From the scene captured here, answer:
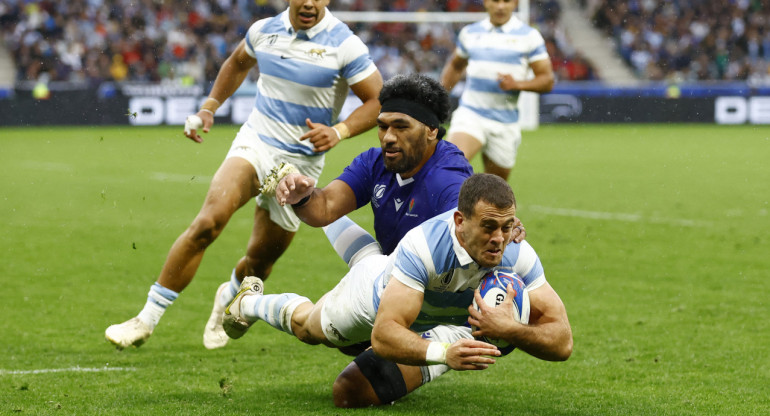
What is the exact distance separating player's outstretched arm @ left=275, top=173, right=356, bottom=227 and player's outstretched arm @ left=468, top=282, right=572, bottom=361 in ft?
4.32

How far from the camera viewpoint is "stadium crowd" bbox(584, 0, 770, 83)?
30.7 metres

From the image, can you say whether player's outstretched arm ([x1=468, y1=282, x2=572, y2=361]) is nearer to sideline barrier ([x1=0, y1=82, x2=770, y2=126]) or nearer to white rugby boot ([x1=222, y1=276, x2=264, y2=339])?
white rugby boot ([x1=222, y1=276, x2=264, y2=339])

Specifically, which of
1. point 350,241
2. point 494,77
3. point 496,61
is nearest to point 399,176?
point 350,241

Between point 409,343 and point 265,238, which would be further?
point 265,238

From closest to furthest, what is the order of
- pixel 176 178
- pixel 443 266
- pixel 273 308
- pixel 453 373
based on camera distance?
pixel 443 266 → pixel 273 308 → pixel 453 373 → pixel 176 178

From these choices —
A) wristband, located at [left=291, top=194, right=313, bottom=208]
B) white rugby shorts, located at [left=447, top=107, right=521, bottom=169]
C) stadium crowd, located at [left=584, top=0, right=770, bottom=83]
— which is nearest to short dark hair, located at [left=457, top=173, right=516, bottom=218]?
wristband, located at [left=291, top=194, right=313, bottom=208]

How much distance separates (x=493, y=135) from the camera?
33.1ft

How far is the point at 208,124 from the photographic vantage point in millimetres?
6539

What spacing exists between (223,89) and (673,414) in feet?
12.1

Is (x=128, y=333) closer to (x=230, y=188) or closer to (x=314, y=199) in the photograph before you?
(x=230, y=188)

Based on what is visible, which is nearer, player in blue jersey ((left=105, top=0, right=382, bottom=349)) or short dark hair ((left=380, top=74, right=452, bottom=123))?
short dark hair ((left=380, top=74, right=452, bottom=123))

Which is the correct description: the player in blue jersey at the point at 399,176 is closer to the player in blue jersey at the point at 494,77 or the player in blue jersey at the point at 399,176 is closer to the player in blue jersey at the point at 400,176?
the player in blue jersey at the point at 400,176

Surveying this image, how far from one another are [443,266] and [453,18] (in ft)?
54.2

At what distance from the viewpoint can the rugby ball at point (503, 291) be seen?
14.0 ft
